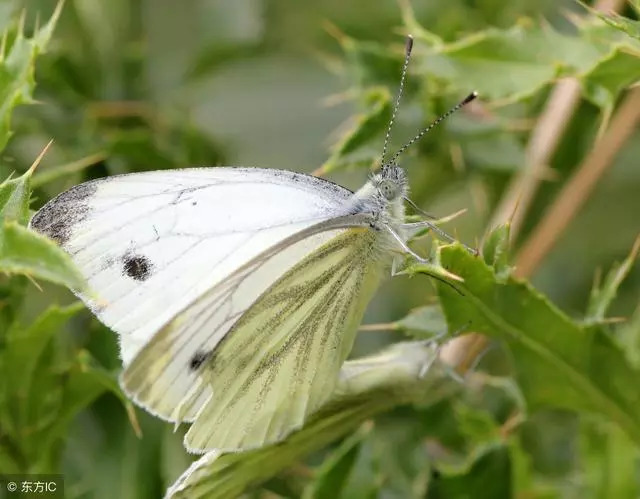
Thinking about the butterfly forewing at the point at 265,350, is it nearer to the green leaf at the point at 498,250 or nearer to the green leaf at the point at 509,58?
the green leaf at the point at 498,250

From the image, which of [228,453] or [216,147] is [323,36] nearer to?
[216,147]

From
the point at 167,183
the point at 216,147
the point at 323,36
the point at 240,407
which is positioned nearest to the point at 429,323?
the point at 240,407

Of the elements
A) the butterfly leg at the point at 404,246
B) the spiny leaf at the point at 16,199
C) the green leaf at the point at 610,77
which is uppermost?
the green leaf at the point at 610,77

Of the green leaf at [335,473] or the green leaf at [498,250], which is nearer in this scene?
the green leaf at [498,250]

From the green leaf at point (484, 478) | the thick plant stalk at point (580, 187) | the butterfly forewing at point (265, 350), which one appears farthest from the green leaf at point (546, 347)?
the thick plant stalk at point (580, 187)

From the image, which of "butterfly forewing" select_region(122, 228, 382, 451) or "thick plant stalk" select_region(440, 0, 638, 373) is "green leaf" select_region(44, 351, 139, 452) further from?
"thick plant stalk" select_region(440, 0, 638, 373)

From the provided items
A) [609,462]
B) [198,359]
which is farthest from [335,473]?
[609,462]

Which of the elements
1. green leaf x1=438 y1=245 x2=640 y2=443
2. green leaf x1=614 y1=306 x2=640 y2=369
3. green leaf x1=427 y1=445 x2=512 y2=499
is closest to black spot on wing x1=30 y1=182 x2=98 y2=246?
green leaf x1=438 y1=245 x2=640 y2=443
